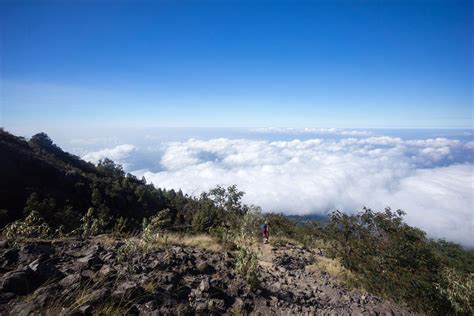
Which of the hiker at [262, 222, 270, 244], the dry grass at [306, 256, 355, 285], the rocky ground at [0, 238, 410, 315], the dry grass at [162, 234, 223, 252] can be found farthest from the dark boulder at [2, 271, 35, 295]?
the hiker at [262, 222, 270, 244]

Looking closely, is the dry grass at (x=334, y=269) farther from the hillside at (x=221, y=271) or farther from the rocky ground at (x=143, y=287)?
the rocky ground at (x=143, y=287)

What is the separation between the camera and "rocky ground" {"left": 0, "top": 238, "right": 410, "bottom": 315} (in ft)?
9.16

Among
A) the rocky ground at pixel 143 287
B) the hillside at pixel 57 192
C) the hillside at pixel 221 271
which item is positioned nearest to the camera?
the rocky ground at pixel 143 287

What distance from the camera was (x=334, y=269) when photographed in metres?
8.67

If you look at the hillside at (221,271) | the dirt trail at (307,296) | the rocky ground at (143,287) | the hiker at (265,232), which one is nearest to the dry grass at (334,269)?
the hillside at (221,271)

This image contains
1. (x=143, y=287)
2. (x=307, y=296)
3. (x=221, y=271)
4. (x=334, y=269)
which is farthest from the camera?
(x=334, y=269)

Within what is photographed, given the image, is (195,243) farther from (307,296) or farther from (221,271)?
(307,296)

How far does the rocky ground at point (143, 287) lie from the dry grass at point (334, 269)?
0.80 metres

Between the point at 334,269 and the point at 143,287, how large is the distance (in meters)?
7.59

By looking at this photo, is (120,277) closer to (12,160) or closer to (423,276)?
(423,276)

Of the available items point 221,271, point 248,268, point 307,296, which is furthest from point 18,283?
point 307,296

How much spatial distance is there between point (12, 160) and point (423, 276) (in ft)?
144

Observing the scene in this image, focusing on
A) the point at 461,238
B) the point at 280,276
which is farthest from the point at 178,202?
the point at 461,238

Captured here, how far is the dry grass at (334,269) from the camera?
25.0 ft
